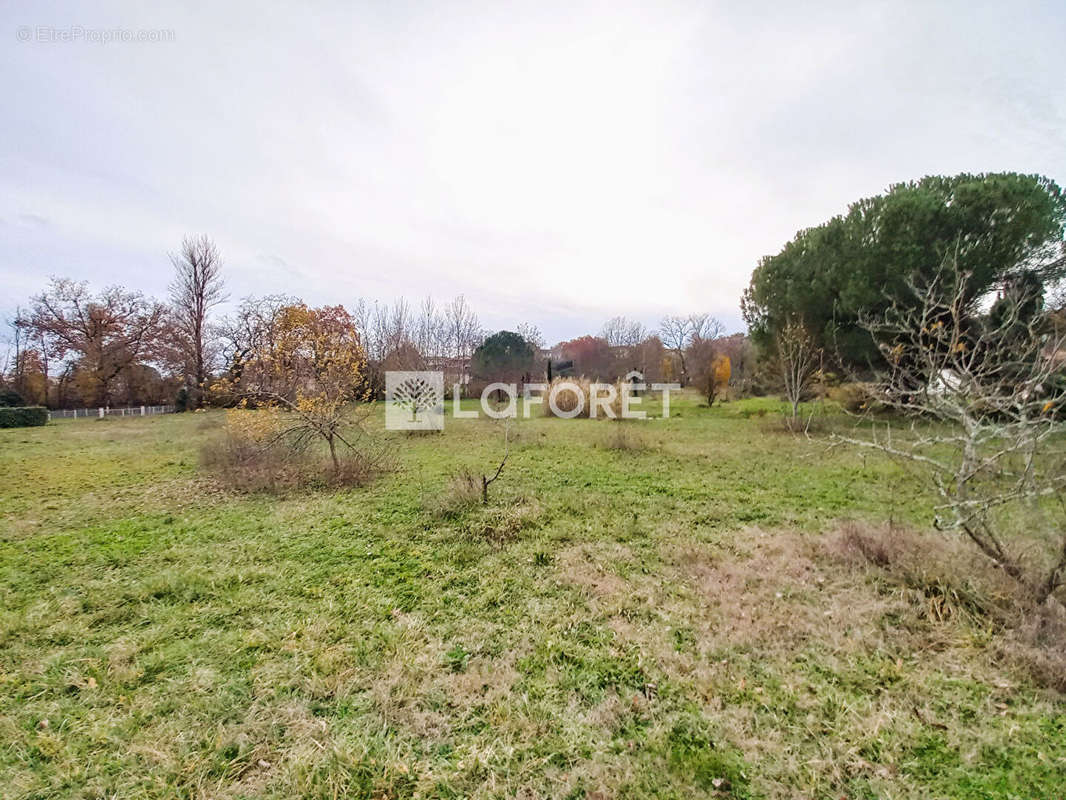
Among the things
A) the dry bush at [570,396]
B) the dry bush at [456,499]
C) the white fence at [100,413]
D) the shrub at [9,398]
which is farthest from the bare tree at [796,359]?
the shrub at [9,398]

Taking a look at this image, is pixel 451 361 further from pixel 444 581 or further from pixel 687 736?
pixel 687 736

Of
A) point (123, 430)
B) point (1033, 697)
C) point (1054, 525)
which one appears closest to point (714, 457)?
point (1054, 525)

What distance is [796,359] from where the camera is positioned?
40.6 ft

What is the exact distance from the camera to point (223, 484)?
6.49 meters

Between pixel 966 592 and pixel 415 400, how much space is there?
1105 centimetres

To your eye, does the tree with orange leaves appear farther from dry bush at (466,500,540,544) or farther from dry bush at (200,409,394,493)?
dry bush at (466,500,540,544)

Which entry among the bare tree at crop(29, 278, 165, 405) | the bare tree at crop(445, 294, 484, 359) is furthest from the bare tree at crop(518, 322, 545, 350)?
the bare tree at crop(29, 278, 165, 405)

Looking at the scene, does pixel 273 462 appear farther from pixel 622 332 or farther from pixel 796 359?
pixel 622 332

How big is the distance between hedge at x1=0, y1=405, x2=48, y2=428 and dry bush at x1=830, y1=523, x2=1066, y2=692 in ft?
79.8

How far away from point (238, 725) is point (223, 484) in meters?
5.59

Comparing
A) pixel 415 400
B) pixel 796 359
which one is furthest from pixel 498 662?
pixel 796 359

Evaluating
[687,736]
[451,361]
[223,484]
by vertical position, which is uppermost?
[451,361]

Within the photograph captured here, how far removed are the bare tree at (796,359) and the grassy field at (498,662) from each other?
7.12 meters

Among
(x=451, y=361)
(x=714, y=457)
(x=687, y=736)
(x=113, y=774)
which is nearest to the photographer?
(x=113, y=774)
